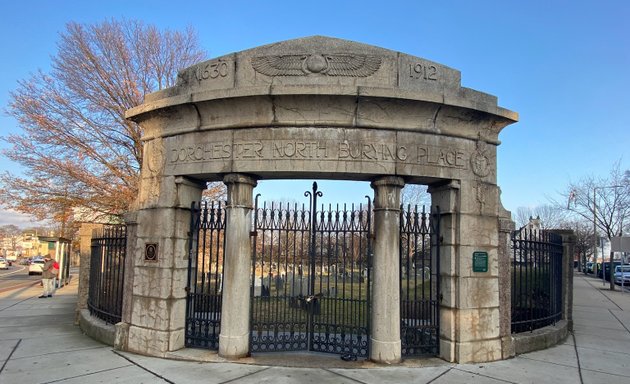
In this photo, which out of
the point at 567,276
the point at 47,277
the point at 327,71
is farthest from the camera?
the point at 47,277

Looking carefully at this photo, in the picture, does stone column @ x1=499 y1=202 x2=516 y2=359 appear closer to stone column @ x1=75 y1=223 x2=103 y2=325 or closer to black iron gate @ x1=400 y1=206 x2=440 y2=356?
black iron gate @ x1=400 y1=206 x2=440 y2=356

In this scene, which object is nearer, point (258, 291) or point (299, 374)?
point (299, 374)

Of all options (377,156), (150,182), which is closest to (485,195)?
(377,156)

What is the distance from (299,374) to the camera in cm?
552

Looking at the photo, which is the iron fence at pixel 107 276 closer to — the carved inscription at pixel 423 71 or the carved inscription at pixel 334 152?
the carved inscription at pixel 334 152

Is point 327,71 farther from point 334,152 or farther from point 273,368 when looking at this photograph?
point 273,368

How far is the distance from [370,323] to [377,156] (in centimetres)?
261

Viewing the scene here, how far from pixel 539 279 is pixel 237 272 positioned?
20.0ft

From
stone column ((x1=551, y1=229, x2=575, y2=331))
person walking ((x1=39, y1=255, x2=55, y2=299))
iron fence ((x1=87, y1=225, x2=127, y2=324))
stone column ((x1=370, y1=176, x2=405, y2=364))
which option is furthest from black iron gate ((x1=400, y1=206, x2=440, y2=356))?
person walking ((x1=39, y1=255, x2=55, y2=299))

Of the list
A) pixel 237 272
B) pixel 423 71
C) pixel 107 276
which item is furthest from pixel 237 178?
pixel 107 276

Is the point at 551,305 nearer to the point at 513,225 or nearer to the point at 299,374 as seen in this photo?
the point at 513,225

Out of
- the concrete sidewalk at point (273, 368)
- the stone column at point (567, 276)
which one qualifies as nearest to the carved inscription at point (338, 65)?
the concrete sidewalk at point (273, 368)

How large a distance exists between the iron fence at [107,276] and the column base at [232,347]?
257 cm

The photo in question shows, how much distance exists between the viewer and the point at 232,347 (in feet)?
20.2
